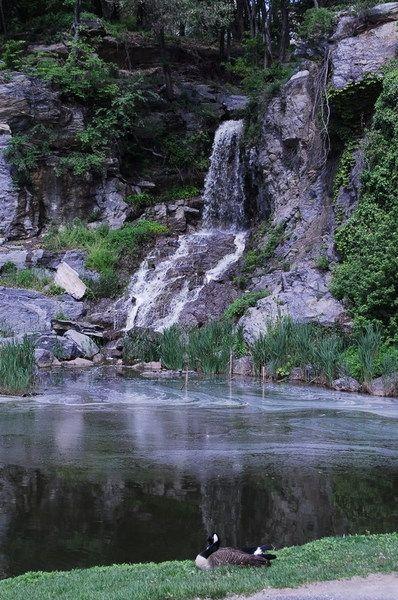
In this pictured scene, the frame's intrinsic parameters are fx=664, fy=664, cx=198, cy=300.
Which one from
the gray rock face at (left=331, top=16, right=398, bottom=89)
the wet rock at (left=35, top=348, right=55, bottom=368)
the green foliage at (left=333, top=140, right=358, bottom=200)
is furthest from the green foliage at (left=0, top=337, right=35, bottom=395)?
the gray rock face at (left=331, top=16, right=398, bottom=89)

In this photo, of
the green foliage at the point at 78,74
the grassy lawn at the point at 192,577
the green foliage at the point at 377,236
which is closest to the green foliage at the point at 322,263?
the green foliage at the point at 377,236

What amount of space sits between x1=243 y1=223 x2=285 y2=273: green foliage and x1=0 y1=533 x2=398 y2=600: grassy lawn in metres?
18.7

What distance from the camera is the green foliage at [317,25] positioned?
888 inches

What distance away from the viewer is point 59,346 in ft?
62.6

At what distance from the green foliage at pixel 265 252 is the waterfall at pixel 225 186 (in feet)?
10.6

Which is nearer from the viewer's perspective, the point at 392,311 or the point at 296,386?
the point at 296,386

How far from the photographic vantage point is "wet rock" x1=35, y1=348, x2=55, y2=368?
18.5 metres

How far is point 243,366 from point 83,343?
5.60 m

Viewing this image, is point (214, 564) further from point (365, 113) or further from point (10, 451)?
point (365, 113)

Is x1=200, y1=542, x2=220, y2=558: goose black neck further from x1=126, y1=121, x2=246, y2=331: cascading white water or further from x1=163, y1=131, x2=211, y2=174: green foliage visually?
x1=163, y1=131, x2=211, y2=174: green foliage

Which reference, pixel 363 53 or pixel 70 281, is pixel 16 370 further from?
pixel 363 53

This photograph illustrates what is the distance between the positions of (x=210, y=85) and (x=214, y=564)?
109 feet

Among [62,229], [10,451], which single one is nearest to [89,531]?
[10,451]

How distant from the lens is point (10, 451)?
8.58 metres
